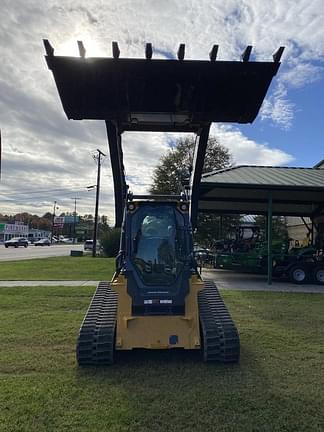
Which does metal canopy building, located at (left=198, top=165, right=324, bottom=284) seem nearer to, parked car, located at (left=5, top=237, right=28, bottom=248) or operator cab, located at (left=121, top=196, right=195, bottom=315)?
operator cab, located at (left=121, top=196, right=195, bottom=315)

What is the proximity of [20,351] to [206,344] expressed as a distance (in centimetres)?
297

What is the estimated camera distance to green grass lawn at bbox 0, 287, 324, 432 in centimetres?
455

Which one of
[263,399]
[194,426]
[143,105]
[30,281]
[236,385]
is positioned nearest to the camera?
[194,426]

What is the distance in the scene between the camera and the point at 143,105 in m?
6.76

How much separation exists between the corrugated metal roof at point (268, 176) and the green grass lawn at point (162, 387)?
919 centimetres

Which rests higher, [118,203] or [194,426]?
[118,203]

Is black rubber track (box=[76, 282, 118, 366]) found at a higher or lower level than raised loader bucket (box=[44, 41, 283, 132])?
lower

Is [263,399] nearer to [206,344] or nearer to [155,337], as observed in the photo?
[206,344]

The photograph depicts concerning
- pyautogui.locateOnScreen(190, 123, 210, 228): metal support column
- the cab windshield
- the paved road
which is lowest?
the paved road

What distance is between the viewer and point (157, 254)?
22.2 ft

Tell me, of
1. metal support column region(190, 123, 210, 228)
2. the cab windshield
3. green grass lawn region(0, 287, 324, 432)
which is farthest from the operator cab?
green grass lawn region(0, 287, 324, 432)

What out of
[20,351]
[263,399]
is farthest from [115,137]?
[263,399]

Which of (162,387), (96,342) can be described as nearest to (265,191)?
(96,342)

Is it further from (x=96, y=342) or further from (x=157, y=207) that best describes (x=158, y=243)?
(x=96, y=342)
